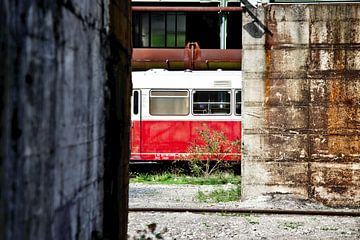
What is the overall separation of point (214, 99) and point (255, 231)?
332 inches

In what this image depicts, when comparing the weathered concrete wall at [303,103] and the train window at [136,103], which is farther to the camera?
the train window at [136,103]

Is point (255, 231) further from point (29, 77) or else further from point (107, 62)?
point (29, 77)

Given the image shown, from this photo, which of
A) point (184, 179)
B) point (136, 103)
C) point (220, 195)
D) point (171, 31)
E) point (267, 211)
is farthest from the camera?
point (171, 31)

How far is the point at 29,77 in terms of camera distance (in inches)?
62.3

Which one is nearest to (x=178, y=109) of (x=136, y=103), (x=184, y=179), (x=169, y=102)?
(x=169, y=102)

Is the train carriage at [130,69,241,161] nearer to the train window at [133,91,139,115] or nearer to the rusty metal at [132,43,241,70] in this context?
the train window at [133,91,139,115]

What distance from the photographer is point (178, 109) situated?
16750 millimetres

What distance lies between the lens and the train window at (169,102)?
1666cm

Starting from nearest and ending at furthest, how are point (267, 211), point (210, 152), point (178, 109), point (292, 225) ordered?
1. point (292, 225)
2. point (267, 211)
3. point (210, 152)
4. point (178, 109)

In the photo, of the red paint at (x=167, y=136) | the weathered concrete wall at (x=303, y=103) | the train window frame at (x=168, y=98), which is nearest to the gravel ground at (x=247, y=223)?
the weathered concrete wall at (x=303, y=103)

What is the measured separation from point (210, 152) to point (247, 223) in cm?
691

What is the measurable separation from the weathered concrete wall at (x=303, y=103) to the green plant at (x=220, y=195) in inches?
21.2

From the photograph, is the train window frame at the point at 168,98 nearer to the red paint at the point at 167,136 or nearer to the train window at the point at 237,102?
the red paint at the point at 167,136

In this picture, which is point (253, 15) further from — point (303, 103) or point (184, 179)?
point (184, 179)
